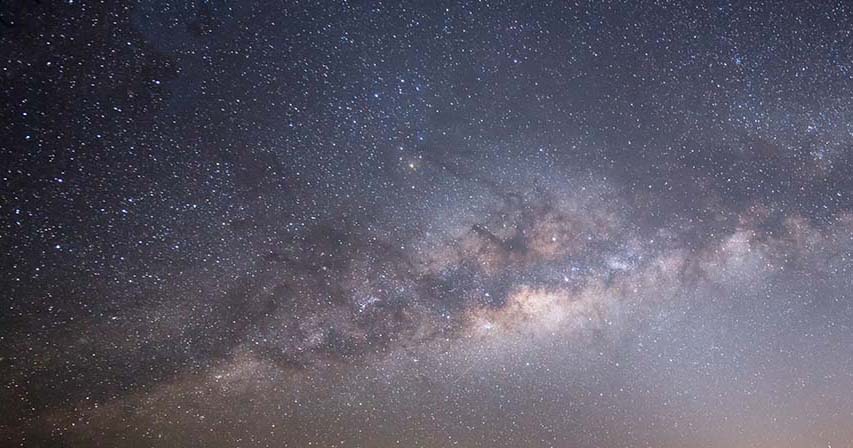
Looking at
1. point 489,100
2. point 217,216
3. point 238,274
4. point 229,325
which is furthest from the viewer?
point 229,325

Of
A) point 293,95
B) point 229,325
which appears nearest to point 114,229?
point 229,325

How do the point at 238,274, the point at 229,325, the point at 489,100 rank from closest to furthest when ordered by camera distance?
the point at 489,100
the point at 238,274
the point at 229,325

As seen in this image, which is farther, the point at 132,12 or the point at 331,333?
the point at 331,333

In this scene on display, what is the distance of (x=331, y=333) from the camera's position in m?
5.32

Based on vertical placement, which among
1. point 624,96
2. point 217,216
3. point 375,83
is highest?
point 624,96

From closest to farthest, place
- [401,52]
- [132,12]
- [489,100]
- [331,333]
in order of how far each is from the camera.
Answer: [132,12], [401,52], [489,100], [331,333]

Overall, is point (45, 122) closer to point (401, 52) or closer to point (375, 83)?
point (375, 83)

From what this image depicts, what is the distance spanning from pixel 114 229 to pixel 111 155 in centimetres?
91

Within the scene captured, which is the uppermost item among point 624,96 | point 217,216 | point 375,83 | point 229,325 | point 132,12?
point 624,96

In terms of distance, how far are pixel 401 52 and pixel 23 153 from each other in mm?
3115

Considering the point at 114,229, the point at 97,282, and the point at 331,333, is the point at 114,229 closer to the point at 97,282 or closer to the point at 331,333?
the point at 97,282

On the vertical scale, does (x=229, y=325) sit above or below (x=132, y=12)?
below

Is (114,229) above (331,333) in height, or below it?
above

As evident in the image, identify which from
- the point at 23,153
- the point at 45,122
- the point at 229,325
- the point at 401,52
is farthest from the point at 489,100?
the point at 229,325
